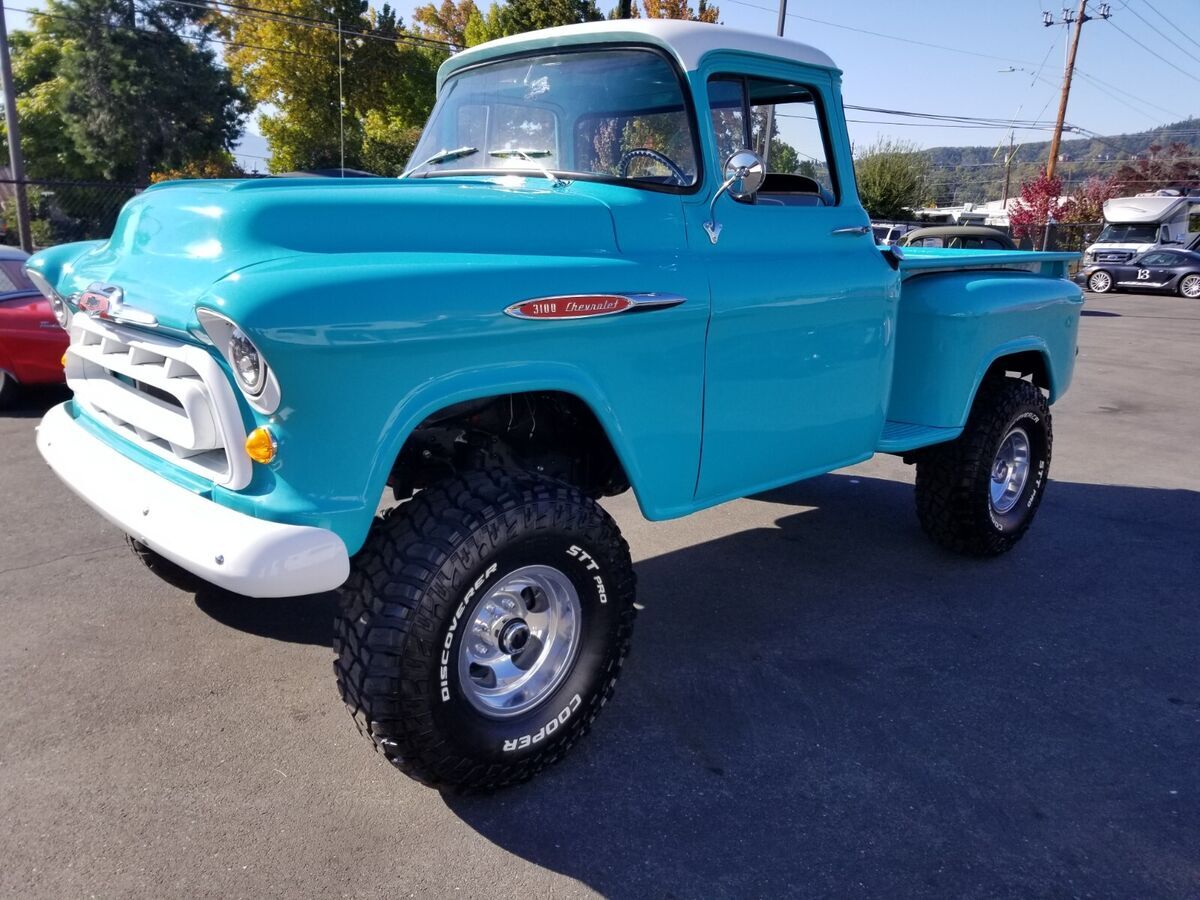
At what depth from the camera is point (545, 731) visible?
2785 millimetres

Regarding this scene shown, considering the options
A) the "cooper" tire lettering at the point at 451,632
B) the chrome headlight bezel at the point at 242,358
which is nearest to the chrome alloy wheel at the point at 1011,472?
Result: the "cooper" tire lettering at the point at 451,632

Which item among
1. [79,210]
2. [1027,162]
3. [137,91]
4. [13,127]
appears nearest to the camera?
[13,127]

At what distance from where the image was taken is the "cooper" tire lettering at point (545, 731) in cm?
270

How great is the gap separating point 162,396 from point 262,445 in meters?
0.75

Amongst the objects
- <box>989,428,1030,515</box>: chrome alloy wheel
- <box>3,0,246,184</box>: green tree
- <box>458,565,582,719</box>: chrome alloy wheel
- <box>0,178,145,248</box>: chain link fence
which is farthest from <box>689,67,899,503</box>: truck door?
<box>3,0,246,184</box>: green tree

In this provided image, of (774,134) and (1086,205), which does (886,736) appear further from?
(1086,205)

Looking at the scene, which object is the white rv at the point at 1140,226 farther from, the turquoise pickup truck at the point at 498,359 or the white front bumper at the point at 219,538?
the white front bumper at the point at 219,538

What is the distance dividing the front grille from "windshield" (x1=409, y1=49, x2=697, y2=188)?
1396 mm

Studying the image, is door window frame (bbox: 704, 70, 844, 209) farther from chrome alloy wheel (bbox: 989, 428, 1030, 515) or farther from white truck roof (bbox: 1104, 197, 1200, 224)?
white truck roof (bbox: 1104, 197, 1200, 224)

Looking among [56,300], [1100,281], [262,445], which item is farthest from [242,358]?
[1100,281]

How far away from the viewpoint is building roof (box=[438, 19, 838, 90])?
10.6ft

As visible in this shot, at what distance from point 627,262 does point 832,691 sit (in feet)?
5.78

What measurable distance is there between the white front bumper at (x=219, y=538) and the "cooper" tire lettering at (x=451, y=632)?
0.35 m

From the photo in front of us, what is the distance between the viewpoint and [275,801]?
8.80ft
